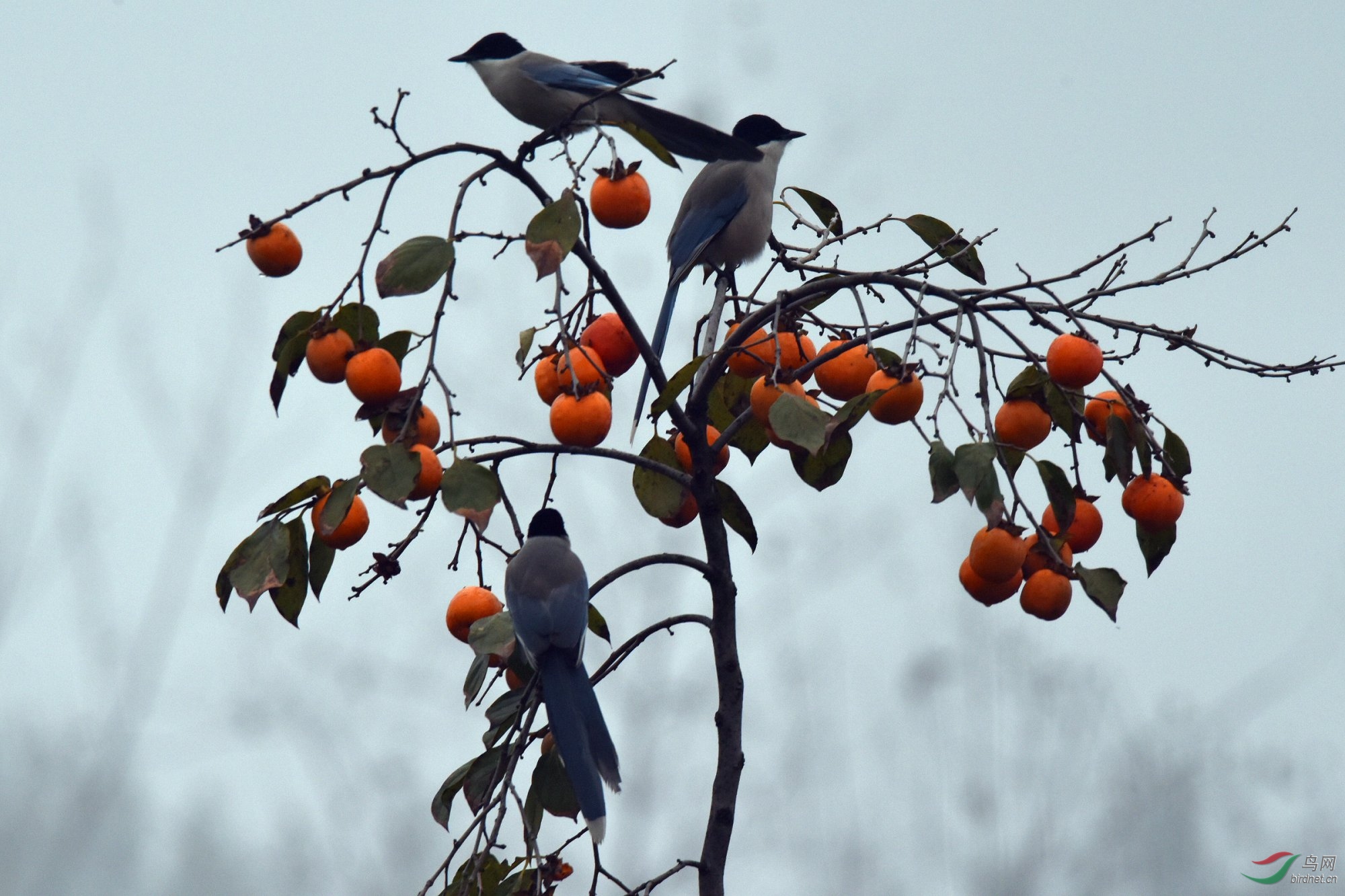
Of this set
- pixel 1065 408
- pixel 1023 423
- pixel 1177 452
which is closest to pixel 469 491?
pixel 1023 423

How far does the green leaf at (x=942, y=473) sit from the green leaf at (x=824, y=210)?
0.75 meters

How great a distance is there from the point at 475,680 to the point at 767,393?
2.06 ft

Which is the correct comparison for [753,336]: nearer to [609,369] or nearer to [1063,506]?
[609,369]

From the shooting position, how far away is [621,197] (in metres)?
1.76

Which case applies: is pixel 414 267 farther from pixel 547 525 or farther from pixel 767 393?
pixel 547 525

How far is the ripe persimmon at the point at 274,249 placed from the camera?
168 cm

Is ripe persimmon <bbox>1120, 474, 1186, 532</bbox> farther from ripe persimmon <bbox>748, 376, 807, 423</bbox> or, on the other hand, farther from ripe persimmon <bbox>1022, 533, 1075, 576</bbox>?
ripe persimmon <bbox>748, 376, 807, 423</bbox>

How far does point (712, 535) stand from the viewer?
1754mm

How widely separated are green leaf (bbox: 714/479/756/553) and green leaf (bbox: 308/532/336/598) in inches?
21.9

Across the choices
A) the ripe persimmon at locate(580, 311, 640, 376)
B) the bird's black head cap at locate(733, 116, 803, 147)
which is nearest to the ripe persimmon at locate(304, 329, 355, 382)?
the ripe persimmon at locate(580, 311, 640, 376)

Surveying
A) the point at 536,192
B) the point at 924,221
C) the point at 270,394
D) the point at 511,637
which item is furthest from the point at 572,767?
the point at 924,221

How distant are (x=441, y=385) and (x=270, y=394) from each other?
0.32m

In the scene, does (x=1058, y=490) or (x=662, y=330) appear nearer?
(x=1058, y=490)

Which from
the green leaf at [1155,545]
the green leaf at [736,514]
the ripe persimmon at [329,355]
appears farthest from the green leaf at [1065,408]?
the ripe persimmon at [329,355]
